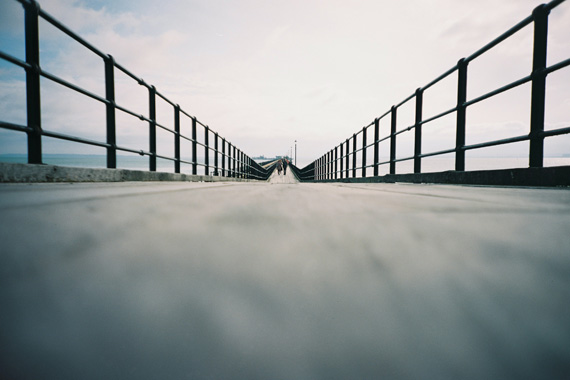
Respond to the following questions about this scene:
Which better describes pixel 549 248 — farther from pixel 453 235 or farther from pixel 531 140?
pixel 531 140

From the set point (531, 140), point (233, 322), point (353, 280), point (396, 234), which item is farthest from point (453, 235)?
point (531, 140)

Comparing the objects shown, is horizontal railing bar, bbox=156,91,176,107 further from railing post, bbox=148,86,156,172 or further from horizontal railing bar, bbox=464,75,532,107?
horizontal railing bar, bbox=464,75,532,107

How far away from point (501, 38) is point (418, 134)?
149 centimetres

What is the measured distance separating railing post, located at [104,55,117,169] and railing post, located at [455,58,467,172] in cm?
292

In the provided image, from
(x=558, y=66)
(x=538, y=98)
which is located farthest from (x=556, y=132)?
(x=558, y=66)

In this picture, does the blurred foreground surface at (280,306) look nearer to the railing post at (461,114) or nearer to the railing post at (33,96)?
the railing post at (33,96)

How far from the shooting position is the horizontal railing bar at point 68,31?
6.73 feet

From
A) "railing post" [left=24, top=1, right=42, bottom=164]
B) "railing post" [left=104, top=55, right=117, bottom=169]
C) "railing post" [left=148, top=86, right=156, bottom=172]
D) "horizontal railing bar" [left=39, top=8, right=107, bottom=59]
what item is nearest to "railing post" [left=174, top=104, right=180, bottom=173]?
"railing post" [left=148, top=86, right=156, bottom=172]

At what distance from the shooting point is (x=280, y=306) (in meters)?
0.23

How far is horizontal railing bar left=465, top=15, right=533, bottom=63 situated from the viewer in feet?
6.93

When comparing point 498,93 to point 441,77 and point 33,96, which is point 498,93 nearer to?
point 441,77

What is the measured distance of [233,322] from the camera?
21 centimetres

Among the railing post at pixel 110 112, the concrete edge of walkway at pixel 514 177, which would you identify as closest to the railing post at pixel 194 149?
the railing post at pixel 110 112

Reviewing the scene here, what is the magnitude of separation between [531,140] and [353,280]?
2.16m
